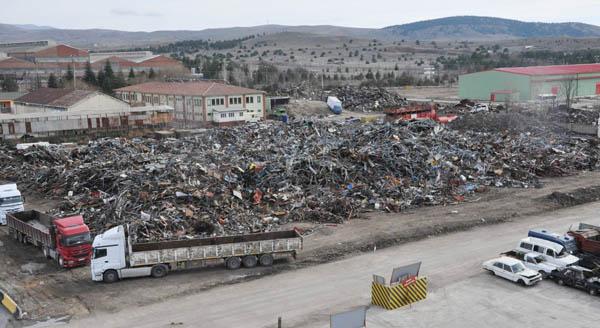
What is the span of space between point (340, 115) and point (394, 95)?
435 inches

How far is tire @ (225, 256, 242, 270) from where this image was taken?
16.0m

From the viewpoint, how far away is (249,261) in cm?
1617

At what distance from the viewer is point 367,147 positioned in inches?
1042

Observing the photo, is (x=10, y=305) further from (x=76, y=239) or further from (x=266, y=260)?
(x=266, y=260)

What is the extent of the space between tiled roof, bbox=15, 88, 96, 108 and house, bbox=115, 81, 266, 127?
17.8 feet

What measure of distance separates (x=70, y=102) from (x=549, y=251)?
3592 cm

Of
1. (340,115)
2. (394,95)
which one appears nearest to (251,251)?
(340,115)

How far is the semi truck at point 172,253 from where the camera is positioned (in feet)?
49.8

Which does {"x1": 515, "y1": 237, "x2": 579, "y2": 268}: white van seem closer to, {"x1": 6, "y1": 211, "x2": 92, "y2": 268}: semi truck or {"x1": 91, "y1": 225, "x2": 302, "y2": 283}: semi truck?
{"x1": 91, "y1": 225, "x2": 302, "y2": 283}: semi truck

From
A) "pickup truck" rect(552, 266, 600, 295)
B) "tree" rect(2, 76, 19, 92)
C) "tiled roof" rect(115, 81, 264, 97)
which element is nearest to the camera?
"pickup truck" rect(552, 266, 600, 295)

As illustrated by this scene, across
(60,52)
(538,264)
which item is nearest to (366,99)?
(538,264)

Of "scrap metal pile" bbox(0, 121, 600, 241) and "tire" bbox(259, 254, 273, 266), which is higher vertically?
"scrap metal pile" bbox(0, 121, 600, 241)

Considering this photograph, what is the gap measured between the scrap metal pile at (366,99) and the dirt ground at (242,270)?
31865mm

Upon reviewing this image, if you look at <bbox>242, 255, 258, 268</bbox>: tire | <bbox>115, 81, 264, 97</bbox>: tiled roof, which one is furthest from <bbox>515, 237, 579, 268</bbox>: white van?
<bbox>115, 81, 264, 97</bbox>: tiled roof
